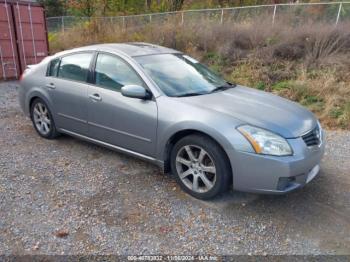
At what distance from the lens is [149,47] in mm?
4582

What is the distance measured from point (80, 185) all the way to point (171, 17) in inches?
466

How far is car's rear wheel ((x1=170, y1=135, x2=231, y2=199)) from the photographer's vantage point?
3.16 m

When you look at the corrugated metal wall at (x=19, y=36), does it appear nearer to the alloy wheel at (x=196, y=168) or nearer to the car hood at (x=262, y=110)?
the car hood at (x=262, y=110)

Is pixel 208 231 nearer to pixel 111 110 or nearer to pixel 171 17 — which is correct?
pixel 111 110

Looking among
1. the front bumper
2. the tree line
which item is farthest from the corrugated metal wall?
the front bumper

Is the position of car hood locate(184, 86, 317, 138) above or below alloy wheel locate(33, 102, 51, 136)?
above

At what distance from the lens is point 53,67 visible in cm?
483

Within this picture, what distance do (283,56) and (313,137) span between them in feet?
21.4

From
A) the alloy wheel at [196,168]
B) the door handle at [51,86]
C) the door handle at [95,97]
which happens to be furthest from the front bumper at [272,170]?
the door handle at [51,86]

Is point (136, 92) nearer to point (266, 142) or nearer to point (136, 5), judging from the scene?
point (266, 142)

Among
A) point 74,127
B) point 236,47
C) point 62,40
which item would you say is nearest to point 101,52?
point 74,127

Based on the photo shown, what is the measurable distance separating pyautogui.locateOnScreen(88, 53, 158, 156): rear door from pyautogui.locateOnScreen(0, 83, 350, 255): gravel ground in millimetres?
448

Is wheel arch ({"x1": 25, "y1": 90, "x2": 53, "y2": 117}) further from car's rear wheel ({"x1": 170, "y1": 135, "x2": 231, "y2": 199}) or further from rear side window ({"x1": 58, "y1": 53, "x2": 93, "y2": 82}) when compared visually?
car's rear wheel ({"x1": 170, "y1": 135, "x2": 231, "y2": 199})

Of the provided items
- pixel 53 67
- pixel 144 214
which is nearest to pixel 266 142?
pixel 144 214
